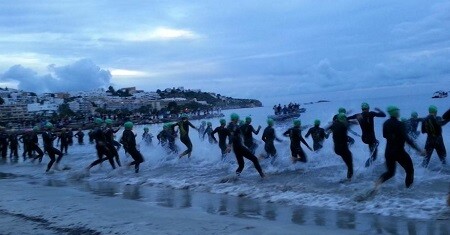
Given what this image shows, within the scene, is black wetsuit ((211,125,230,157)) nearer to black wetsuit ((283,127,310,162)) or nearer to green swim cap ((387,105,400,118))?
black wetsuit ((283,127,310,162))

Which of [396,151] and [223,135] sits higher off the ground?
[396,151]

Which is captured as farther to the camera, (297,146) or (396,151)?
(297,146)

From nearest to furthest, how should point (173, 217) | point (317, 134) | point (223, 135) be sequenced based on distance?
1. point (173, 217)
2. point (317, 134)
3. point (223, 135)

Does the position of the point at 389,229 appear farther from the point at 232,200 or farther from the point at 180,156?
the point at 180,156

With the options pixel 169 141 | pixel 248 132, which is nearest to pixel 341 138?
pixel 248 132

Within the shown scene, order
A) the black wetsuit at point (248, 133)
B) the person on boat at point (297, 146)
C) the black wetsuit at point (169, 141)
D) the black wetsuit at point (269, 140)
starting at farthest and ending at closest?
the black wetsuit at point (169, 141), the black wetsuit at point (248, 133), the black wetsuit at point (269, 140), the person on boat at point (297, 146)

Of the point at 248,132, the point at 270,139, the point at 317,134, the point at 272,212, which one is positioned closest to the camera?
the point at 272,212

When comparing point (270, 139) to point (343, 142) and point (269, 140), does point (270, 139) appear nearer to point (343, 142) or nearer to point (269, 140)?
point (269, 140)

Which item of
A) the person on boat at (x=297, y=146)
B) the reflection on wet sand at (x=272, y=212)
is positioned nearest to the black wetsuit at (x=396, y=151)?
the reflection on wet sand at (x=272, y=212)

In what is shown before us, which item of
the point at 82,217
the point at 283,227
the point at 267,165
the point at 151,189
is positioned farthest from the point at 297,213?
the point at 267,165

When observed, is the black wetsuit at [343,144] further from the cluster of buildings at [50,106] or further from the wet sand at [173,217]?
the cluster of buildings at [50,106]

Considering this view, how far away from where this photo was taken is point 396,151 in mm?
9438

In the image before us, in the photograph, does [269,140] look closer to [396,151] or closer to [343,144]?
[343,144]

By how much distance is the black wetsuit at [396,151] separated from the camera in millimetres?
9398
